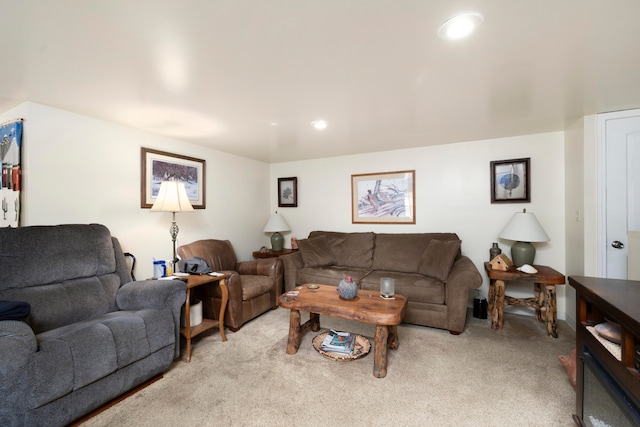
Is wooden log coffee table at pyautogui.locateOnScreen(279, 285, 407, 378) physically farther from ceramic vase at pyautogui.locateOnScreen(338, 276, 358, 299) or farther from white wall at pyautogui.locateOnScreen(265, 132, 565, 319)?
white wall at pyautogui.locateOnScreen(265, 132, 565, 319)

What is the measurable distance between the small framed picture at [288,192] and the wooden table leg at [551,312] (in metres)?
3.39

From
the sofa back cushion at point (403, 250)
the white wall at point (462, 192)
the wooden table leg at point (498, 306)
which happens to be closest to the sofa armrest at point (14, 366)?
the sofa back cushion at point (403, 250)

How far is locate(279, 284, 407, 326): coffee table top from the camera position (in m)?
1.94

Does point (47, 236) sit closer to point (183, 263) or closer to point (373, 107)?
point (183, 263)

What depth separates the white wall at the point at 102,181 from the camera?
6.97 ft

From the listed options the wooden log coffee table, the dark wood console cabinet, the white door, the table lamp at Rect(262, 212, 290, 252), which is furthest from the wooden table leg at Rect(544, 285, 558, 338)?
the table lamp at Rect(262, 212, 290, 252)

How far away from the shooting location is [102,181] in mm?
2494

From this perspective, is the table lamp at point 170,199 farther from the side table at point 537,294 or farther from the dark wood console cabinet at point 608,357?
the side table at point 537,294

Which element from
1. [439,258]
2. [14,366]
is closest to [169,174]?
[14,366]

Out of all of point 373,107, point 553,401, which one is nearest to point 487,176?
point 373,107

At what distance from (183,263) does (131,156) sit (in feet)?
3.98

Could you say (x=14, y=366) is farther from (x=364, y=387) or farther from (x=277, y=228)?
(x=277, y=228)

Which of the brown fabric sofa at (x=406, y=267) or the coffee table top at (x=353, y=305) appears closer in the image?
the coffee table top at (x=353, y=305)

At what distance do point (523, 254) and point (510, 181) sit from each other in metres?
0.89
